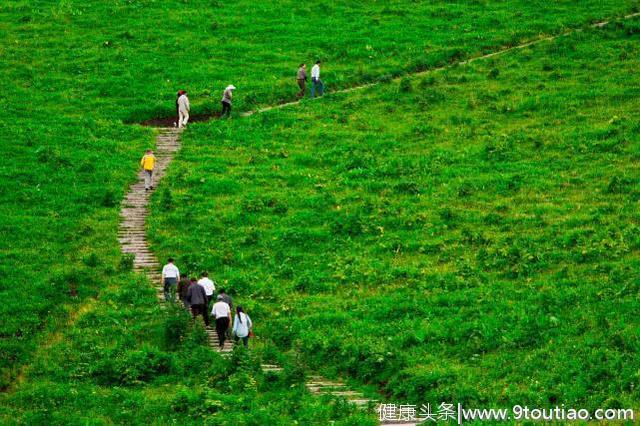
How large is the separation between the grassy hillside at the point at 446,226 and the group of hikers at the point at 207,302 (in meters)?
1.40

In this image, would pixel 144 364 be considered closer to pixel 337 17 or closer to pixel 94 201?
pixel 94 201

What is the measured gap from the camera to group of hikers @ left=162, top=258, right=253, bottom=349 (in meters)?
29.8

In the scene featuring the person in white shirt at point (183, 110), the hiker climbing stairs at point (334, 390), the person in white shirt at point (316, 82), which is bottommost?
the hiker climbing stairs at point (334, 390)

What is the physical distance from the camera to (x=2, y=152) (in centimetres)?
4697

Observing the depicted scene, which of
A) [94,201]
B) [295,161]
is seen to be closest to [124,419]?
[94,201]

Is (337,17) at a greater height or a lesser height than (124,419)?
greater

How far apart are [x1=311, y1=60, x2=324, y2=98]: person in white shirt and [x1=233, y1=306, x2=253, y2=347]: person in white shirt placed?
2702 cm

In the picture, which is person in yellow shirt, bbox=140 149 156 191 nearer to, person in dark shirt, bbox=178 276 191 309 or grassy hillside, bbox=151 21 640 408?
grassy hillside, bbox=151 21 640 408

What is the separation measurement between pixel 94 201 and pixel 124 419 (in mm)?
18311

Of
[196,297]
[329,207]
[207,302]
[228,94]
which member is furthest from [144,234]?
[228,94]

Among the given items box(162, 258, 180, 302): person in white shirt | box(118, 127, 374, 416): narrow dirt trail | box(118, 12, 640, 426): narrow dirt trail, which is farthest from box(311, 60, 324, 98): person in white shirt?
box(162, 258, 180, 302): person in white shirt

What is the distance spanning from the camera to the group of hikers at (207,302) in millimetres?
29766

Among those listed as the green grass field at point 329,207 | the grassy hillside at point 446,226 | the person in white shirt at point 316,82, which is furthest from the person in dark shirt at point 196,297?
the person in white shirt at point 316,82

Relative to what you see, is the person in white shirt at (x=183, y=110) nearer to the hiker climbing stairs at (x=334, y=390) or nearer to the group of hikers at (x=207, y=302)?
the group of hikers at (x=207, y=302)
